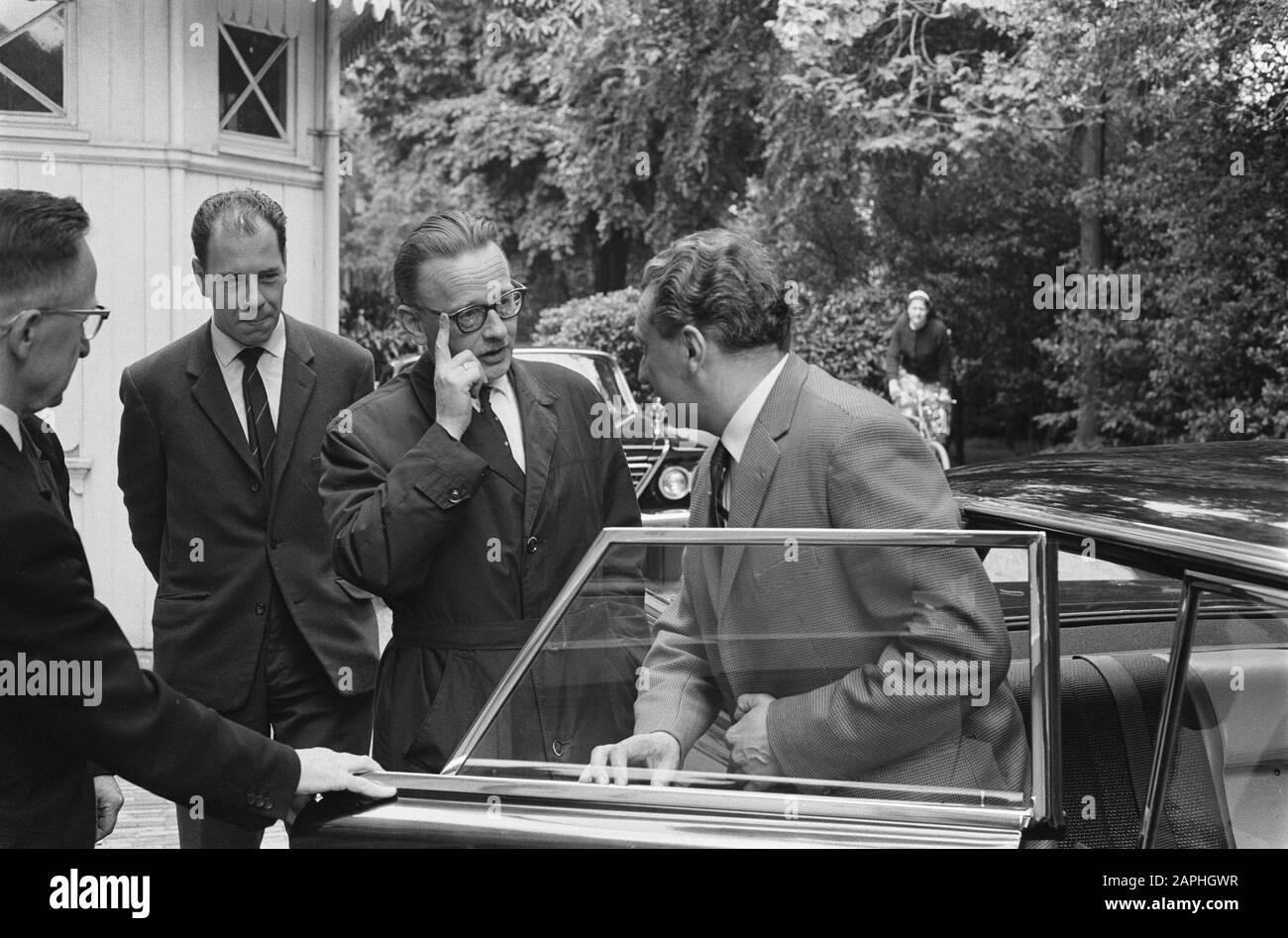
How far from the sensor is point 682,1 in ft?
61.3

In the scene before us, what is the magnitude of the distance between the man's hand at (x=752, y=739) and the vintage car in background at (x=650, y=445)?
15.2 feet

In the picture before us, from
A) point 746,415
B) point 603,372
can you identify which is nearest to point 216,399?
point 746,415

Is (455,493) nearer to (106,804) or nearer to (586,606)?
(586,606)

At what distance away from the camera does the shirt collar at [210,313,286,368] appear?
379 cm

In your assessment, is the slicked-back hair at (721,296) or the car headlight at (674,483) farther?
the car headlight at (674,483)

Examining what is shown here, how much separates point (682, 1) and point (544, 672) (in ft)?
57.0

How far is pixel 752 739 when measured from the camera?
7.88 feet

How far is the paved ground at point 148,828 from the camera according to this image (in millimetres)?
5297

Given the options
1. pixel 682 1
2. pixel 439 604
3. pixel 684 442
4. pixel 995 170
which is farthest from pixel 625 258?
pixel 439 604

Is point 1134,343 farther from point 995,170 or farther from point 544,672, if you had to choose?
point 544,672

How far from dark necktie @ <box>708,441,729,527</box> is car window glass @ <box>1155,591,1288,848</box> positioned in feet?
2.87

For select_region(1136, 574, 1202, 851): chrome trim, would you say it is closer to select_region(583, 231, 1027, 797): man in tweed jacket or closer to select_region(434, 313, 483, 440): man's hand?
select_region(583, 231, 1027, 797): man in tweed jacket
